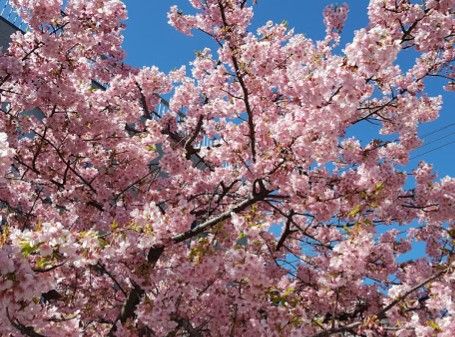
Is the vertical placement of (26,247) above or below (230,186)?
below

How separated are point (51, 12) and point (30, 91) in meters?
1.30

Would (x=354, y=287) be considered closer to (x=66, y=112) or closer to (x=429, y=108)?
(x=429, y=108)

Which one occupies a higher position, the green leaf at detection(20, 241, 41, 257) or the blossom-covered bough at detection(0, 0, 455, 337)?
the blossom-covered bough at detection(0, 0, 455, 337)

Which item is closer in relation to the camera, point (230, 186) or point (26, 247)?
point (26, 247)

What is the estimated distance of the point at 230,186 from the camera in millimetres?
7977

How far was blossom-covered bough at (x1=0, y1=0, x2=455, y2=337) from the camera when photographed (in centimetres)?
576

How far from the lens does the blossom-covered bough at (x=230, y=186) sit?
5762 mm

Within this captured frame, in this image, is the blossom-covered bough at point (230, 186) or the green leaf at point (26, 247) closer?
the green leaf at point (26, 247)

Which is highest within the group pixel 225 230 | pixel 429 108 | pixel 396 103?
pixel 429 108

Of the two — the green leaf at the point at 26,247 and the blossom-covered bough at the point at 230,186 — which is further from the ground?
the blossom-covered bough at the point at 230,186

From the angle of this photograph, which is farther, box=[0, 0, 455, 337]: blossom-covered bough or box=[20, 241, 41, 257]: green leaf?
box=[0, 0, 455, 337]: blossom-covered bough

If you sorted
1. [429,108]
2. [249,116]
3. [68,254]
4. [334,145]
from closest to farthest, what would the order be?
1. [68,254]
2. [334,145]
3. [249,116]
4. [429,108]

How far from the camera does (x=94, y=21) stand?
8.16 metres

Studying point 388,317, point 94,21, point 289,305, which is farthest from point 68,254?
point 94,21
